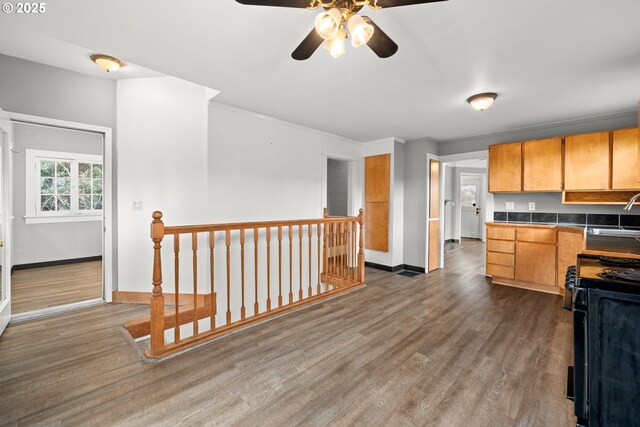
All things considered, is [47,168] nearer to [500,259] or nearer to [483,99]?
[483,99]

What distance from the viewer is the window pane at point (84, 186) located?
5352 millimetres

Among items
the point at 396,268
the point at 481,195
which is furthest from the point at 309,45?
the point at 481,195

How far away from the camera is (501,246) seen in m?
4.21

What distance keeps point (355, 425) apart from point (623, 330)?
1.35 metres

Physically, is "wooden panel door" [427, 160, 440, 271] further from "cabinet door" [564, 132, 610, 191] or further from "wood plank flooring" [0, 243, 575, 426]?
"wood plank flooring" [0, 243, 575, 426]

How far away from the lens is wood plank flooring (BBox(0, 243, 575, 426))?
1.60m

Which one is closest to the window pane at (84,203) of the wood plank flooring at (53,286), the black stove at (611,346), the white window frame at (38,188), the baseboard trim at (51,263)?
the white window frame at (38,188)

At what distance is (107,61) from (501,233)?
549 centimetres

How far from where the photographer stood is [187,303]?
11.3ft

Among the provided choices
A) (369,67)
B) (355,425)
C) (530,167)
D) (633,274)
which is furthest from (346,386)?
(530,167)

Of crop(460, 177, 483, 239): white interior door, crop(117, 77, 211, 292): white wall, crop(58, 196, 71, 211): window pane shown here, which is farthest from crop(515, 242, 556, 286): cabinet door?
crop(58, 196, 71, 211): window pane

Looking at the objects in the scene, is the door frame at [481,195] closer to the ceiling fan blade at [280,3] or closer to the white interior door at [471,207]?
the white interior door at [471,207]

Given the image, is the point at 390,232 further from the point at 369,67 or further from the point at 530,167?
the point at 369,67

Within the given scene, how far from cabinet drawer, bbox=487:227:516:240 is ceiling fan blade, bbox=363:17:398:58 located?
143 inches
